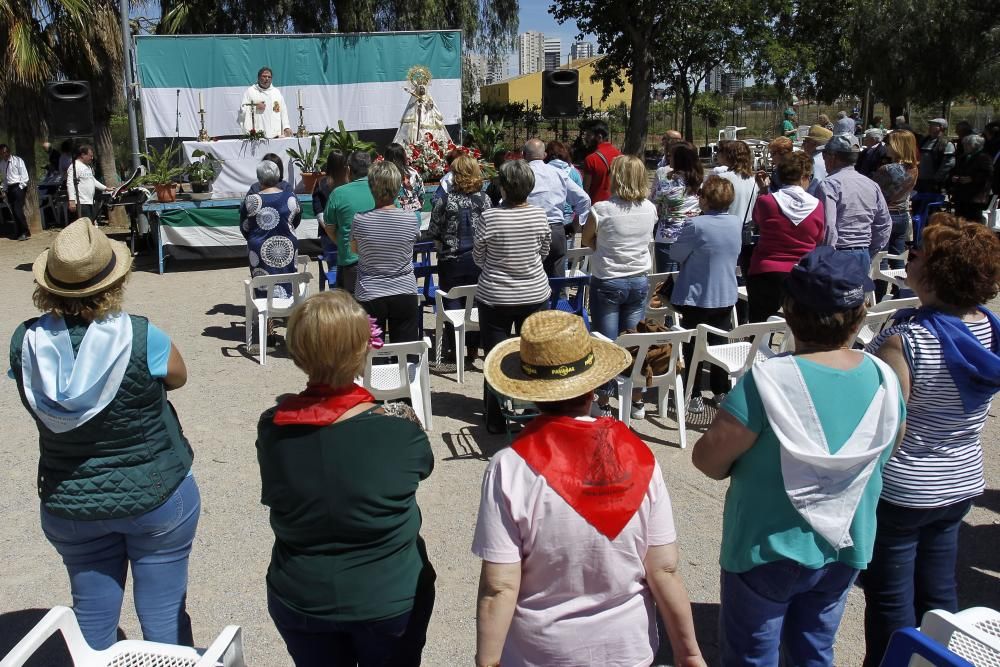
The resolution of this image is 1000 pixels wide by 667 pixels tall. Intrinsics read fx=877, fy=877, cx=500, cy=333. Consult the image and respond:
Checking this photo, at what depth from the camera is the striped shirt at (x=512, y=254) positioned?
4.74 metres

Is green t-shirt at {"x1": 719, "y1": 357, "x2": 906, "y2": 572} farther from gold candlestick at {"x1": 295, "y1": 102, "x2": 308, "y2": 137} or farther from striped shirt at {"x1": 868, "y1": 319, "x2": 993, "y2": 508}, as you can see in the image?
gold candlestick at {"x1": 295, "y1": 102, "x2": 308, "y2": 137}

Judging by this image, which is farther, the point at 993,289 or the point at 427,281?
the point at 427,281

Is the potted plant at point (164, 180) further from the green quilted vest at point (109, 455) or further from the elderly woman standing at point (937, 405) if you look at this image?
the elderly woman standing at point (937, 405)

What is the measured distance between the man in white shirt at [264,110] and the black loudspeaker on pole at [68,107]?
2030 millimetres

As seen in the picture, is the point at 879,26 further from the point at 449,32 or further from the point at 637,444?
the point at 637,444

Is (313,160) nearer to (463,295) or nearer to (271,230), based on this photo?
(271,230)

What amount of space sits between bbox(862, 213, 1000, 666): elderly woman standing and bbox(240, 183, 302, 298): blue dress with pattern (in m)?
5.03

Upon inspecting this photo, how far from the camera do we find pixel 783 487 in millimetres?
2088

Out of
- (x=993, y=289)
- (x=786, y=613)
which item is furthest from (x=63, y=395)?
(x=993, y=289)

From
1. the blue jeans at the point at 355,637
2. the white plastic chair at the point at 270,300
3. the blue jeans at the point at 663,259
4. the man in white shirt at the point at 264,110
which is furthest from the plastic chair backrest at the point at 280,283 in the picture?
the man in white shirt at the point at 264,110

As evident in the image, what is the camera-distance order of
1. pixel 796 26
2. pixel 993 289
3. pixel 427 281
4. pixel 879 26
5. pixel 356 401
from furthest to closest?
pixel 796 26 < pixel 879 26 < pixel 427 281 < pixel 993 289 < pixel 356 401

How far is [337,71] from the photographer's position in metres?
15.0

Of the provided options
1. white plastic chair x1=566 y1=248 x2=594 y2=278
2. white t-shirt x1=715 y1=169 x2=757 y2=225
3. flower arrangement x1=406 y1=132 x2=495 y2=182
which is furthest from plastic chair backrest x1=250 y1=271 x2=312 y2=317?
flower arrangement x1=406 y1=132 x2=495 y2=182

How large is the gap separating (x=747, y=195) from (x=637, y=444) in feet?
15.2
